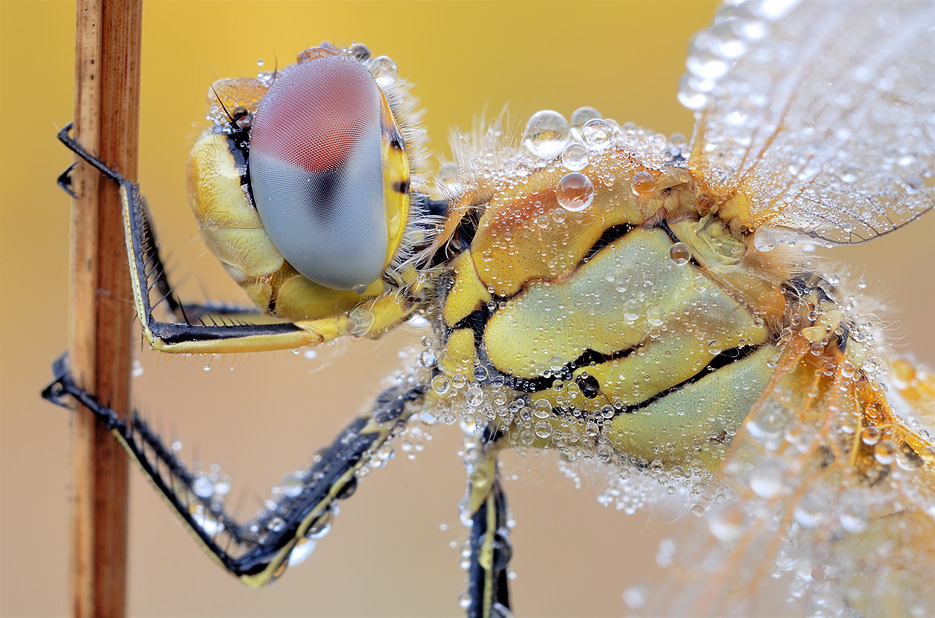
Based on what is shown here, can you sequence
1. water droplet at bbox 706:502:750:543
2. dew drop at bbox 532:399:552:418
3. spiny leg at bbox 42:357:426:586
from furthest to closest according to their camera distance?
1. spiny leg at bbox 42:357:426:586
2. dew drop at bbox 532:399:552:418
3. water droplet at bbox 706:502:750:543

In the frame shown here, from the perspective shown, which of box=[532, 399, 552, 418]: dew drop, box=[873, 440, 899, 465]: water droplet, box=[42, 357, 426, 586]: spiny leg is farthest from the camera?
box=[42, 357, 426, 586]: spiny leg

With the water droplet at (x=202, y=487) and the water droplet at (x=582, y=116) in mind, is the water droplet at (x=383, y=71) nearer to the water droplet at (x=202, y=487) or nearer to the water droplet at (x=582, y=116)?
the water droplet at (x=582, y=116)

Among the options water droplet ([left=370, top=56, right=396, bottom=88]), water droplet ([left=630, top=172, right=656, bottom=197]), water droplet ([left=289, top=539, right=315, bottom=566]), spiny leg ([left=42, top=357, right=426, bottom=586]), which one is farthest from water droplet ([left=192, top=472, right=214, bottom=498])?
water droplet ([left=630, top=172, right=656, bottom=197])

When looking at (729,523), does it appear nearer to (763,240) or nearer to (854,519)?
(854,519)

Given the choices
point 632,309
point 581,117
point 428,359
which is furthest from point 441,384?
point 581,117

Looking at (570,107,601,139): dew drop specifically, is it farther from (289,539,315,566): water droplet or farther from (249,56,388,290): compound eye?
(289,539,315,566): water droplet

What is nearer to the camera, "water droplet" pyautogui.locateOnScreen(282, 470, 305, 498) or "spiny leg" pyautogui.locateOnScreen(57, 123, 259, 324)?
"spiny leg" pyautogui.locateOnScreen(57, 123, 259, 324)

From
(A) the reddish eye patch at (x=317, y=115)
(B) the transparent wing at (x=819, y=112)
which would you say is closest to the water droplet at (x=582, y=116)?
(B) the transparent wing at (x=819, y=112)
